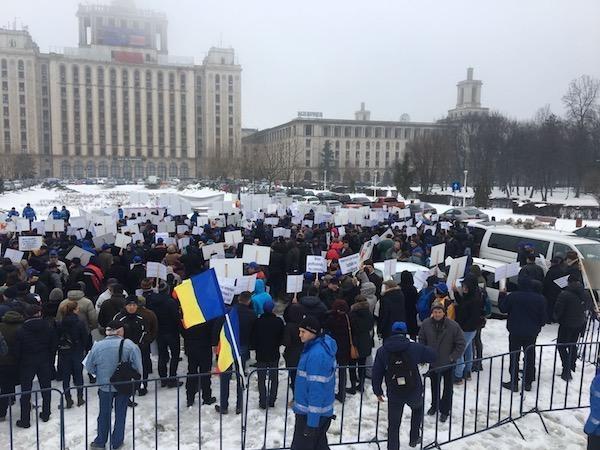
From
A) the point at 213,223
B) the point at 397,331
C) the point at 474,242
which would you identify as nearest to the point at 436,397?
the point at 397,331

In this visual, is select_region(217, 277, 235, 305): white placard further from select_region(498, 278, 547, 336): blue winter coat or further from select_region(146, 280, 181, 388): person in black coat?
select_region(498, 278, 547, 336): blue winter coat

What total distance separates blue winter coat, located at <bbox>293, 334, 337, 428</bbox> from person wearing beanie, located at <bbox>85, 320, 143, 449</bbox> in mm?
2093

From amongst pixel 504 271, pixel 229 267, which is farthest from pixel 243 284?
pixel 504 271

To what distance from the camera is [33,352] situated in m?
6.31

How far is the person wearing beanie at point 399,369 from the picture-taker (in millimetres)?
5359

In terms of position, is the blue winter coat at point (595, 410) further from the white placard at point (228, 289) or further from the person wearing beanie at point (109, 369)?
the white placard at point (228, 289)

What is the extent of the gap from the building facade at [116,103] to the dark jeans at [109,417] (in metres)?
122

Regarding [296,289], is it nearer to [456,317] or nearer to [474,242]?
[456,317]

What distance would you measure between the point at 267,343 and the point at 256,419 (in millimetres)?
1014

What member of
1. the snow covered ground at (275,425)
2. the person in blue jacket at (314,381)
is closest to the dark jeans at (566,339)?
the snow covered ground at (275,425)

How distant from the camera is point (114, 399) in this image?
20.0ft

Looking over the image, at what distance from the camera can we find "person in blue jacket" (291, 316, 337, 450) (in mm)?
4914

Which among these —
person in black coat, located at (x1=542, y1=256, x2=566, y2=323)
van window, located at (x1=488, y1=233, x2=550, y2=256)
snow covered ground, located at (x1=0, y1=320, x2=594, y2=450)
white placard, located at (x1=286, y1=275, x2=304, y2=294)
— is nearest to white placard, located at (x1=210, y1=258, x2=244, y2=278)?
white placard, located at (x1=286, y1=275, x2=304, y2=294)

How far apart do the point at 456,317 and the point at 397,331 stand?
256 centimetres
